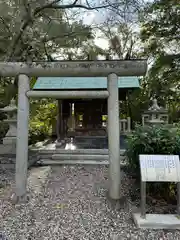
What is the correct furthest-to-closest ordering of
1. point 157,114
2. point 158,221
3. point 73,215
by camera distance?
point 157,114
point 73,215
point 158,221

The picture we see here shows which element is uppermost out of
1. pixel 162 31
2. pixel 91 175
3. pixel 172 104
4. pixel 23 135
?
pixel 162 31

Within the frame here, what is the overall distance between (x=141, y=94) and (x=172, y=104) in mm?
2403

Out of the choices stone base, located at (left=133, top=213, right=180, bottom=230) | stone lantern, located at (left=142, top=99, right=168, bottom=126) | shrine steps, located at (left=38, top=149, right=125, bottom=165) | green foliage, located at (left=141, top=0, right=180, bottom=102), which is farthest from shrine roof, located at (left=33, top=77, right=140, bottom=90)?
stone base, located at (left=133, top=213, right=180, bottom=230)

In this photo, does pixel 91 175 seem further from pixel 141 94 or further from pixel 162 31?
pixel 162 31

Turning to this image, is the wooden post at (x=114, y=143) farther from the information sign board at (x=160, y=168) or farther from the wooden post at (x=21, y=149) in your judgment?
the wooden post at (x=21, y=149)

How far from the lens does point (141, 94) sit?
12008mm

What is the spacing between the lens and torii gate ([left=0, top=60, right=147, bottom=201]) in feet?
11.5

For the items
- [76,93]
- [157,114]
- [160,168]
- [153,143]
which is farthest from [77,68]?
[157,114]

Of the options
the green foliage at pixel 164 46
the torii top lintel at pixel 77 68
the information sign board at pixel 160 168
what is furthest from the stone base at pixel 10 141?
the green foliage at pixel 164 46

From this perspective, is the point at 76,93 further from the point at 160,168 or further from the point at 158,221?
the point at 158,221

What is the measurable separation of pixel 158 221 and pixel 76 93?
2.36m

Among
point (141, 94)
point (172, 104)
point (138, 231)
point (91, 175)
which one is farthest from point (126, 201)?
point (172, 104)

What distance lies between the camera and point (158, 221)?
2891 mm

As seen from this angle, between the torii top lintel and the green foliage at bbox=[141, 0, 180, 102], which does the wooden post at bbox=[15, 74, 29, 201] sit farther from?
the green foliage at bbox=[141, 0, 180, 102]
